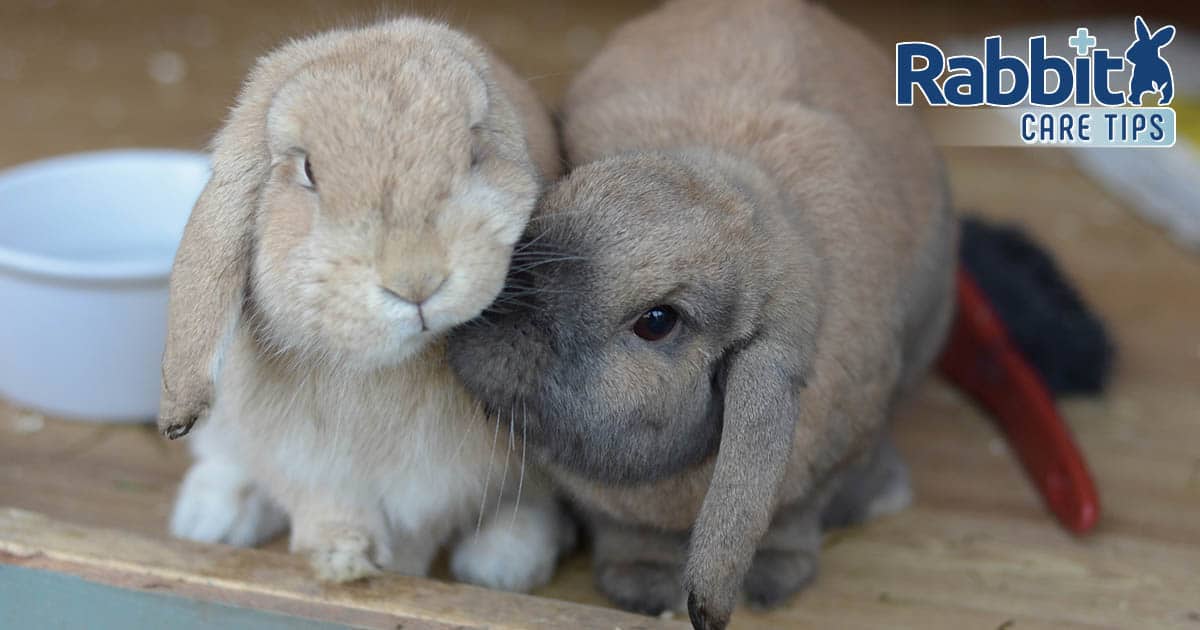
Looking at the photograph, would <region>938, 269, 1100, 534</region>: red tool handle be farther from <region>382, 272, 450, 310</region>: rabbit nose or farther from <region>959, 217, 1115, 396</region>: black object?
<region>382, 272, 450, 310</region>: rabbit nose

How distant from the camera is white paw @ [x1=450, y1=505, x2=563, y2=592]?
179cm

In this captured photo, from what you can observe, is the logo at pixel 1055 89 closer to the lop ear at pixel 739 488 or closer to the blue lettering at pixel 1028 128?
the blue lettering at pixel 1028 128

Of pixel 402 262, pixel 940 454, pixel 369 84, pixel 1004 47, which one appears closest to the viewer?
pixel 402 262

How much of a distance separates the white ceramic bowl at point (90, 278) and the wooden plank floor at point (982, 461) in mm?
82

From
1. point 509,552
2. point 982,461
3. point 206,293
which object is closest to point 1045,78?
point 982,461

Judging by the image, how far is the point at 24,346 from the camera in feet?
7.02

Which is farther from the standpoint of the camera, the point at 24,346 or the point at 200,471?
the point at 24,346

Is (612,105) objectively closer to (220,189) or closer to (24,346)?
(220,189)

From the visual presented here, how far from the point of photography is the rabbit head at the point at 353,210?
1.26 m

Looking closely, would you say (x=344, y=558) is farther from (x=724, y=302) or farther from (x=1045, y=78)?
(x=1045, y=78)

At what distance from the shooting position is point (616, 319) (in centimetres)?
144

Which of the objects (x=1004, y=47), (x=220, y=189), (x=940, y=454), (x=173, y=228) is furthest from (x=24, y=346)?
(x=1004, y=47)

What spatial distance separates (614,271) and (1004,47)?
260 centimetres

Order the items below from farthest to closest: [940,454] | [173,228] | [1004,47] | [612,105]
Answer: [1004,47], [173,228], [940,454], [612,105]
